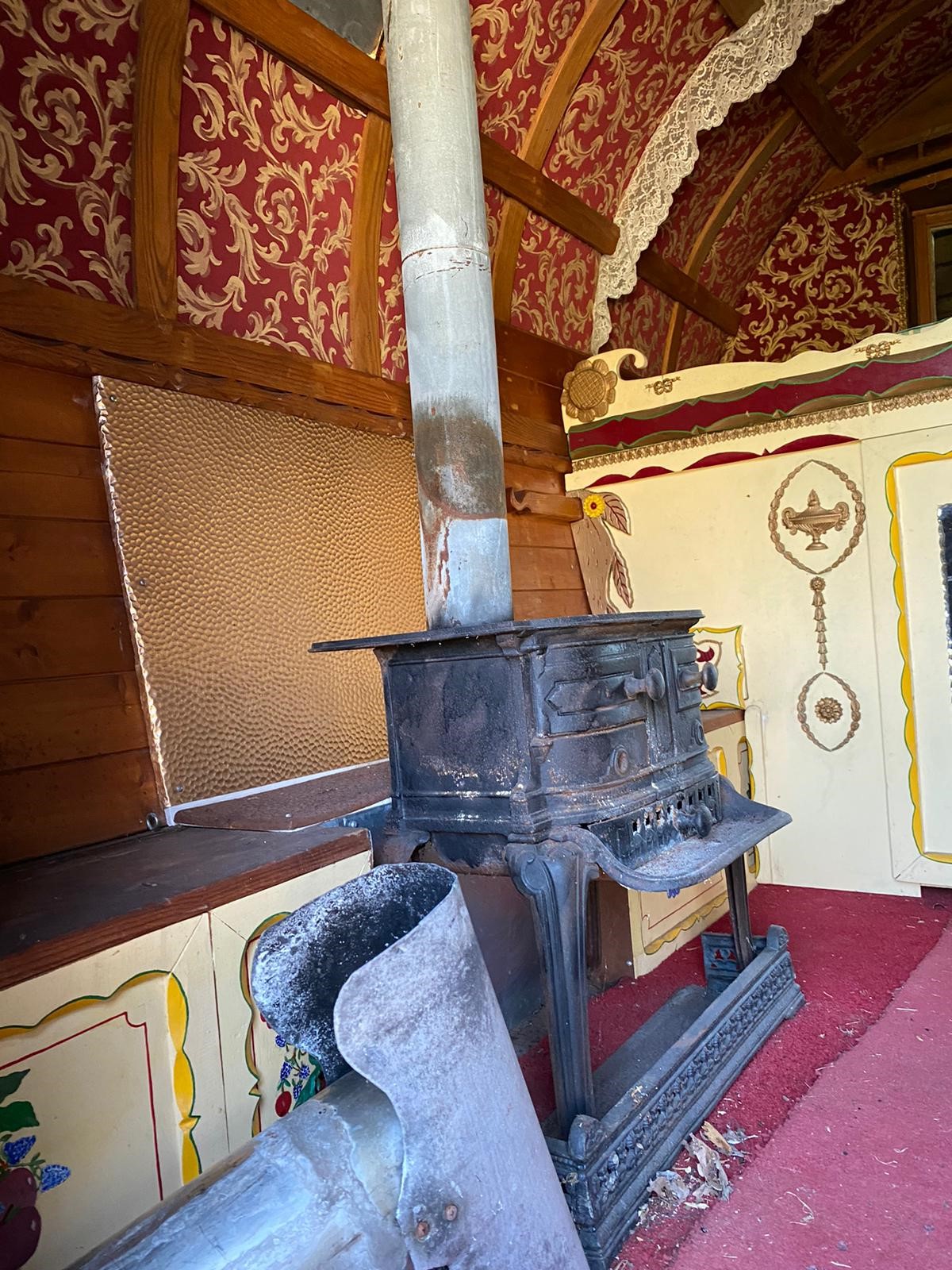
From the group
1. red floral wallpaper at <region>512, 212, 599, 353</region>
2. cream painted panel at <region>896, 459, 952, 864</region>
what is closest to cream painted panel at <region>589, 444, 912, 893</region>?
cream painted panel at <region>896, 459, 952, 864</region>

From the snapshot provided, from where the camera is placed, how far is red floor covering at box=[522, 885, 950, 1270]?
180cm

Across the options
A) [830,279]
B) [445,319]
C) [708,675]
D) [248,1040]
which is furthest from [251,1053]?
[830,279]

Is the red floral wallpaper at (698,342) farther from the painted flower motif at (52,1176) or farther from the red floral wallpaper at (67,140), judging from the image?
the painted flower motif at (52,1176)

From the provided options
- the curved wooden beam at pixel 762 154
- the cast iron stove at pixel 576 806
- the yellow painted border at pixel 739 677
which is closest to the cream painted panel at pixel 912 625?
the yellow painted border at pixel 739 677

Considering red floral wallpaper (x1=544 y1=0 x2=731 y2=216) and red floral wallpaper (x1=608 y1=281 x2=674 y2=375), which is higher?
red floral wallpaper (x1=544 y1=0 x2=731 y2=216)

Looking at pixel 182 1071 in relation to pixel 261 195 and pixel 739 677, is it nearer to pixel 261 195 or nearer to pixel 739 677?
pixel 261 195

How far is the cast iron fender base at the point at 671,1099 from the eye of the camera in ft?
5.08

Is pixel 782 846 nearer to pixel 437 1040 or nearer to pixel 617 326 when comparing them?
pixel 617 326

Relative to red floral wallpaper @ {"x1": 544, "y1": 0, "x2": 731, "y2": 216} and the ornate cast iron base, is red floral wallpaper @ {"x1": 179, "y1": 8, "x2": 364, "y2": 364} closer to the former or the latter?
red floral wallpaper @ {"x1": 544, "y1": 0, "x2": 731, "y2": 216}

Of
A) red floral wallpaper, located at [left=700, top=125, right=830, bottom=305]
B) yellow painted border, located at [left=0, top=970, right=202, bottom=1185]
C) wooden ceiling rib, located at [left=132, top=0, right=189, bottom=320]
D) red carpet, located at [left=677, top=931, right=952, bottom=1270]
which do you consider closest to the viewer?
yellow painted border, located at [left=0, top=970, right=202, bottom=1185]

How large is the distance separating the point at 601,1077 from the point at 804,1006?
0.81 metres

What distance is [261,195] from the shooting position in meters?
2.34

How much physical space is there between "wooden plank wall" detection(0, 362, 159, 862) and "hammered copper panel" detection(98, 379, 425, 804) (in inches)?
2.1

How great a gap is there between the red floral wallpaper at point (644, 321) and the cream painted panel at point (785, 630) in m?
0.84
